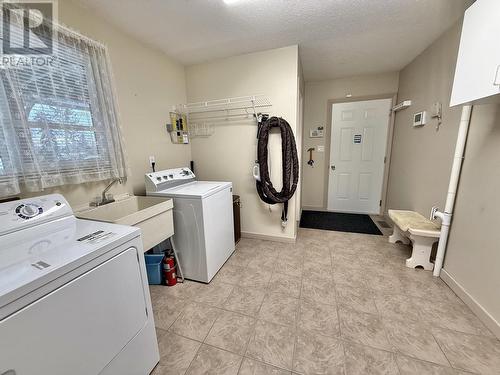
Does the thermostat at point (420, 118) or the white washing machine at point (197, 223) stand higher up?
the thermostat at point (420, 118)

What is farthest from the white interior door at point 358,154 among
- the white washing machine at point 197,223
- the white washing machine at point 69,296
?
the white washing machine at point 69,296

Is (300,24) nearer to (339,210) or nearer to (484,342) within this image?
(484,342)

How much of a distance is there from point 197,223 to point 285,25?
2001mm

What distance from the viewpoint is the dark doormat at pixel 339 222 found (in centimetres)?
316

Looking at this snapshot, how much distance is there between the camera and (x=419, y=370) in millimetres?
1185

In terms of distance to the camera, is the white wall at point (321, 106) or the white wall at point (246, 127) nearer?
the white wall at point (246, 127)

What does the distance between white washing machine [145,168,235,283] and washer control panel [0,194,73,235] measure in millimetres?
784

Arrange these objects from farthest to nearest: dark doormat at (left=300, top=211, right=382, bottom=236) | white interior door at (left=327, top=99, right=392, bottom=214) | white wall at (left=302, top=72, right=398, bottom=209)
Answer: white interior door at (left=327, top=99, right=392, bottom=214) < white wall at (left=302, top=72, right=398, bottom=209) < dark doormat at (left=300, top=211, right=382, bottom=236)

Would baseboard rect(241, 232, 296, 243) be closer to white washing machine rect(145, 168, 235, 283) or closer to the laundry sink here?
white washing machine rect(145, 168, 235, 283)

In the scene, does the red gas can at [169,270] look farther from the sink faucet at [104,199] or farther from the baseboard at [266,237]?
the baseboard at [266,237]

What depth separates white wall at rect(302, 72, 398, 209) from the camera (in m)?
3.31

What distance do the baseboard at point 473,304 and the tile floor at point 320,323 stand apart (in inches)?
1.5

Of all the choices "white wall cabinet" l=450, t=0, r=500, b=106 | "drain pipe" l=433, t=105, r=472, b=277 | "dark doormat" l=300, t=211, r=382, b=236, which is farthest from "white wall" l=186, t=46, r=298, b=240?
"drain pipe" l=433, t=105, r=472, b=277

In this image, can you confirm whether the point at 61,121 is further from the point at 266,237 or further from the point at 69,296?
the point at 266,237
